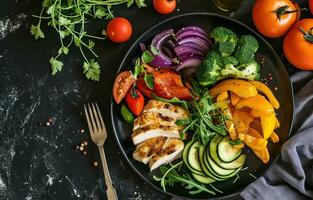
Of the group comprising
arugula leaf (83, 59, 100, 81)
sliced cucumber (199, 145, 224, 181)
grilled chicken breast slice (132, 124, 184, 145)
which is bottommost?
sliced cucumber (199, 145, 224, 181)

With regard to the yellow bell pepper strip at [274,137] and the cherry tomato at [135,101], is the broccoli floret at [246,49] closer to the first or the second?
the yellow bell pepper strip at [274,137]

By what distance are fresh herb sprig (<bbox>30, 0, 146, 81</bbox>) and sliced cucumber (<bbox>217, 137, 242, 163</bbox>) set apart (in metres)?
0.69

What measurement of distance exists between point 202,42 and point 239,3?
275 millimetres

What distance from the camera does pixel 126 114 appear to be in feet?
8.45

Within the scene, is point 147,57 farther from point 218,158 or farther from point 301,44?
point 301,44

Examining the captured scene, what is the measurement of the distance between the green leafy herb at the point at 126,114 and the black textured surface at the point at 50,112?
13 centimetres

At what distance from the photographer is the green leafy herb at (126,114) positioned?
2578 millimetres

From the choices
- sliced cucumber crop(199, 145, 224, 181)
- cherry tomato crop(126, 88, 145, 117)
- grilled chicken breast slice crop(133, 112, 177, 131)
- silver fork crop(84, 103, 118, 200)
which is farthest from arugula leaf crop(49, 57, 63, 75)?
Answer: sliced cucumber crop(199, 145, 224, 181)

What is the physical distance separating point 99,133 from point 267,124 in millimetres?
801

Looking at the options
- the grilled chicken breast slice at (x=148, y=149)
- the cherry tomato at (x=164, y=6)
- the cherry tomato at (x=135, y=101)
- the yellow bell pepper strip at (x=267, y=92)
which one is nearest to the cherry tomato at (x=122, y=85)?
the cherry tomato at (x=135, y=101)

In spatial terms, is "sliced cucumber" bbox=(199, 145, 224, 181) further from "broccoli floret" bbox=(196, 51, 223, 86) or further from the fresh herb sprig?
the fresh herb sprig

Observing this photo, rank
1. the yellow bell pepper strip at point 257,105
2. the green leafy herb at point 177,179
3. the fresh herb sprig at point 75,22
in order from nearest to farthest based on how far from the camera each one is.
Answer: the yellow bell pepper strip at point 257,105
the green leafy herb at point 177,179
the fresh herb sprig at point 75,22

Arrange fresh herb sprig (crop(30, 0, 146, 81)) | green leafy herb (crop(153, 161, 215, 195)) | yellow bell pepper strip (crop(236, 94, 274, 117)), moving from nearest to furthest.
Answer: yellow bell pepper strip (crop(236, 94, 274, 117)) → green leafy herb (crop(153, 161, 215, 195)) → fresh herb sprig (crop(30, 0, 146, 81))

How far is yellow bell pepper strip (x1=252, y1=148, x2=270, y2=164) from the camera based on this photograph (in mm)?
2482
